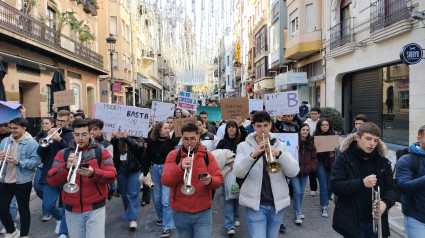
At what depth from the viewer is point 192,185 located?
3328 mm

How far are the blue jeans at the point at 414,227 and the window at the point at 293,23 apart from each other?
20.4 metres

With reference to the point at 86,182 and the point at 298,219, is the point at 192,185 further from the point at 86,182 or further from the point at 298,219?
the point at 298,219

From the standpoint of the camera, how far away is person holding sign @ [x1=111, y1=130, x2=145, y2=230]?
5.46 meters

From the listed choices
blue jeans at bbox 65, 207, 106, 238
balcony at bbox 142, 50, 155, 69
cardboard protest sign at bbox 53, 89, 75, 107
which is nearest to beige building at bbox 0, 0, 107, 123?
cardboard protest sign at bbox 53, 89, 75, 107

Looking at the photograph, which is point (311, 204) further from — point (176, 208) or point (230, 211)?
point (176, 208)

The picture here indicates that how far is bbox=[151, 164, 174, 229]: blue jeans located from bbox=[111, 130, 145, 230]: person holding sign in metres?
0.32

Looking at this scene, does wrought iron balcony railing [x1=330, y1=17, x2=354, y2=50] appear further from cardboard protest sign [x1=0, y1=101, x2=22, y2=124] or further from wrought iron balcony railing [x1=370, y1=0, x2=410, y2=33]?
cardboard protest sign [x1=0, y1=101, x2=22, y2=124]

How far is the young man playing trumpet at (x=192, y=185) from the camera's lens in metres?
3.38

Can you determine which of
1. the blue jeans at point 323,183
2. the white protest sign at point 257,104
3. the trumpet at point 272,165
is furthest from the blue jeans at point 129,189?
the white protest sign at point 257,104

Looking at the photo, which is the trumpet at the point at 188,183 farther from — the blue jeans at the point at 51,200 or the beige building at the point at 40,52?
the beige building at the point at 40,52

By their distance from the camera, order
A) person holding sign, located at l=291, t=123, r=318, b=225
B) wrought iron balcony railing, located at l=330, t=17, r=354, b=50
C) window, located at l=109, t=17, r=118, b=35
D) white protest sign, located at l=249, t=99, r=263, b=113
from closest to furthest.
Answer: person holding sign, located at l=291, t=123, r=318, b=225 < white protest sign, located at l=249, t=99, r=263, b=113 < wrought iron balcony railing, located at l=330, t=17, r=354, b=50 < window, located at l=109, t=17, r=118, b=35

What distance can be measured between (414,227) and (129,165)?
13.5 ft

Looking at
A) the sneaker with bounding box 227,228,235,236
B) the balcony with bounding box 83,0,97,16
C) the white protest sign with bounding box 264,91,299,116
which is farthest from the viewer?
the balcony with bounding box 83,0,97,16

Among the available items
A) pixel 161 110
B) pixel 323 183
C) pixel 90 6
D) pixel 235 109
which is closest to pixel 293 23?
pixel 90 6
